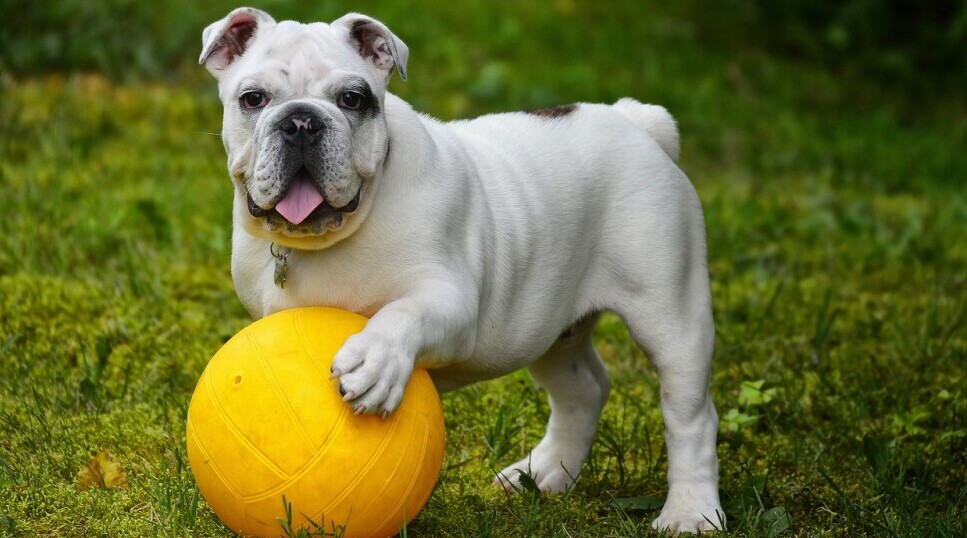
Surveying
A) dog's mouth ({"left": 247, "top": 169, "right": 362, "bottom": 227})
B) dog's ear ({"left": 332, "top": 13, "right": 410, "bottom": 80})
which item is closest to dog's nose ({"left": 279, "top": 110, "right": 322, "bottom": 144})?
dog's mouth ({"left": 247, "top": 169, "right": 362, "bottom": 227})

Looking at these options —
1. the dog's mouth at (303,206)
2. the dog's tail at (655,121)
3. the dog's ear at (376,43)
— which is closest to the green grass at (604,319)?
the dog's mouth at (303,206)

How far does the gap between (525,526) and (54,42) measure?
732 centimetres

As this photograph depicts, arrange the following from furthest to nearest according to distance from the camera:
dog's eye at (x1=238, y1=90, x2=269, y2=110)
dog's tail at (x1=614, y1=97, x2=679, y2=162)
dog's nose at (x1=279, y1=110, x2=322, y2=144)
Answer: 1. dog's tail at (x1=614, y1=97, x2=679, y2=162)
2. dog's eye at (x1=238, y1=90, x2=269, y2=110)
3. dog's nose at (x1=279, y1=110, x2=322, y2=144)

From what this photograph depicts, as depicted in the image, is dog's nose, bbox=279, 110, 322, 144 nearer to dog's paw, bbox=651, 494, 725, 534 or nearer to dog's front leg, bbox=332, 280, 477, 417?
dog's front leg, bbox=332, 280, 477, 417

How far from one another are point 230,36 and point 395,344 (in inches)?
52.1

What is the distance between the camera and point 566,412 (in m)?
5.17

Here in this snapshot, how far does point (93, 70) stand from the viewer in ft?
33.4

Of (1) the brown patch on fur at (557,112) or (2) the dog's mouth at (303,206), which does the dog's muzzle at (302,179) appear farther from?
(1) the brown patch on fur at (557,112)

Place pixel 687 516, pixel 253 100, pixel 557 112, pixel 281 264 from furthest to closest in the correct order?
pixel 557 112 → pixel 687 516 → pixel 281 264 → pixel 253 100

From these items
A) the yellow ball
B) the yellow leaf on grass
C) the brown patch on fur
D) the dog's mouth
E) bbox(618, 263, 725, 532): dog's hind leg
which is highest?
the dog's mouth

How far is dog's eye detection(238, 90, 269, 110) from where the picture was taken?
4.05 meters

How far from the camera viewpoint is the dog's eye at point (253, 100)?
405 cm

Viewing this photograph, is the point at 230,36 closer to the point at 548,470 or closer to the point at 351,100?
the point at 351,100

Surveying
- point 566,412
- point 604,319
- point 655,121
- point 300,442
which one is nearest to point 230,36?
point 300,442
